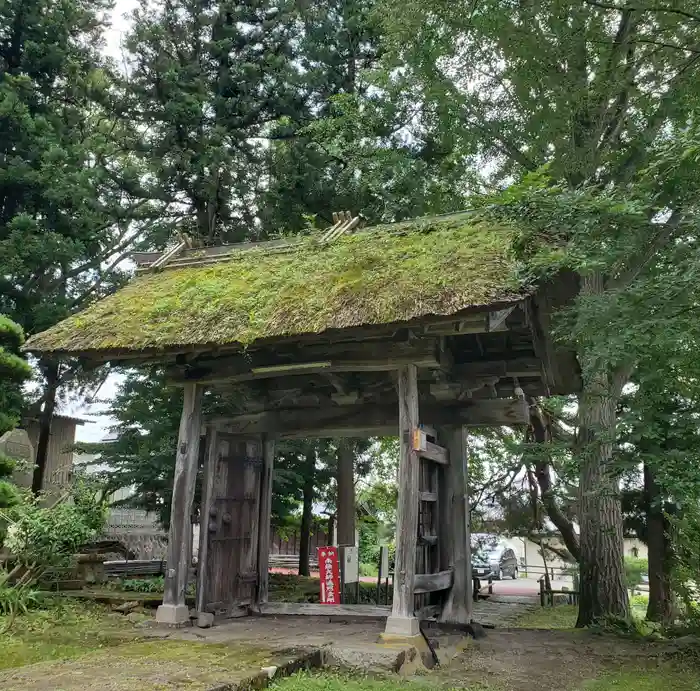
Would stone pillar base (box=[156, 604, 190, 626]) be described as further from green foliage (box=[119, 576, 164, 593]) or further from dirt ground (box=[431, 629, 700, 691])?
green foliage (box=[119, 576, 164, 593])

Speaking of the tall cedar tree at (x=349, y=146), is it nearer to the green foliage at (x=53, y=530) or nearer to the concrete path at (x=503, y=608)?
Result: the green foliage at (x=53, y=530)

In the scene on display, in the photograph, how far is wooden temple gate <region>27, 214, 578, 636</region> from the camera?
21.6ft

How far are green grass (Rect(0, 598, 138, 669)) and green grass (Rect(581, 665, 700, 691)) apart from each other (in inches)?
187

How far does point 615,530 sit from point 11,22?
1710 cm

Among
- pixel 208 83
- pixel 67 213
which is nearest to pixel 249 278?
pixel 67 213

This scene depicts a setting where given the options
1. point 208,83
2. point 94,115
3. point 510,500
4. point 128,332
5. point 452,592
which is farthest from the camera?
point 94,115

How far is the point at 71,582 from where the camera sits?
11516 mm

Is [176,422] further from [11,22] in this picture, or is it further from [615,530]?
[11,22]

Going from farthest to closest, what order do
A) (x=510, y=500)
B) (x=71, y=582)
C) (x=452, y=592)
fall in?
(x=510, y=500) < (x=71, y=582) < (x=452, y=592)

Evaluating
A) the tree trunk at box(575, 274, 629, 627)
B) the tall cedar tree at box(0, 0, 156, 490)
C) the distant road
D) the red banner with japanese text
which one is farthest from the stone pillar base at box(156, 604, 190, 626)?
the distant road

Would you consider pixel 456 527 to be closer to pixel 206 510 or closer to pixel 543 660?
pixel 543 660

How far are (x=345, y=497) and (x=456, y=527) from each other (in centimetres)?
642

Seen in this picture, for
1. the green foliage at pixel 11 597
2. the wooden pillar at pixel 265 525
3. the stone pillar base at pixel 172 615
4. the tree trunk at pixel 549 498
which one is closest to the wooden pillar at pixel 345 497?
the tree trunk at pixel 549 498

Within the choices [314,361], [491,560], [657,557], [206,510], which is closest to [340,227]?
[314,361]
